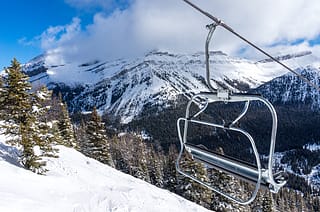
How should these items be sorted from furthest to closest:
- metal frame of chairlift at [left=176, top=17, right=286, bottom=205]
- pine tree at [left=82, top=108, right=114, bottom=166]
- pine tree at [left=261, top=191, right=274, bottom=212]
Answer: pine tree at [left=261, top=191, right=274, bottom=212] < pine tree at [left=82, top=108, right=114, bottom=166] < metal frame of chairlift at [left=176, top=17, right=286, bottom=205]

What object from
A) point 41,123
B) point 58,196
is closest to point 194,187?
point 41,123

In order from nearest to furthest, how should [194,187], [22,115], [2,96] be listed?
[2,96] < [22,115] < [194,187]

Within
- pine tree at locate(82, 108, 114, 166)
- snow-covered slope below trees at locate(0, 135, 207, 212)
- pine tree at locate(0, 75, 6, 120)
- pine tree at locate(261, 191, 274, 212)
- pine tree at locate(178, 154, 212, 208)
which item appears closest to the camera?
snow-covered slope below trees at locate(0, 135, 207, 212)

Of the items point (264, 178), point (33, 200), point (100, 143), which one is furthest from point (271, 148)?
point (100, 143)

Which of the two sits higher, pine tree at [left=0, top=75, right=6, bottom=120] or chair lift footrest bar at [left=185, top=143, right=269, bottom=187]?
pine tree at [left=0, top=75, right=6, bottom=120]

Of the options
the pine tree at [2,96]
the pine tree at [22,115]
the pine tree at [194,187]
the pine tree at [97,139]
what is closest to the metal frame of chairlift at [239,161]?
the pine tree at [22,115]

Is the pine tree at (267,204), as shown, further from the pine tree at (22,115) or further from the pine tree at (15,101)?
the pine tree at (15,101)

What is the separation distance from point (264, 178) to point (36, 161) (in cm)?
1276

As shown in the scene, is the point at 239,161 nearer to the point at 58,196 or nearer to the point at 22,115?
the point at 58,196

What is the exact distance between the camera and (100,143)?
3375 cm

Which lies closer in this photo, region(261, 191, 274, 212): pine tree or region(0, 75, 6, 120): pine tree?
region(0, 75, 6, 120): pine tree

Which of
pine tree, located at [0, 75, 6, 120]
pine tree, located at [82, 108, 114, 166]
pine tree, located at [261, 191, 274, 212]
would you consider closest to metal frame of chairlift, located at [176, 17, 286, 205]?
pine tree, located at [0, 75, 6, 120]

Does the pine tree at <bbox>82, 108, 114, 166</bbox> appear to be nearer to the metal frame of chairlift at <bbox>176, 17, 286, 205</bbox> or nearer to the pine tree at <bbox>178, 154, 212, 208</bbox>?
the pine tree at <bbox>178, 154, 212, 208</bbox>

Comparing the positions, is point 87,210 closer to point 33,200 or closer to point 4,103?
point 33,200
